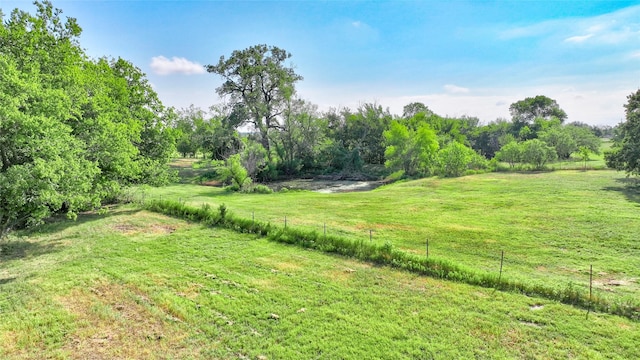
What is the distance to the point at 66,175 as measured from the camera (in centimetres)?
1308

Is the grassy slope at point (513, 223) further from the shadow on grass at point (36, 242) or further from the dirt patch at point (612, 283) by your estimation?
the shadow on grass at point (36, 242)

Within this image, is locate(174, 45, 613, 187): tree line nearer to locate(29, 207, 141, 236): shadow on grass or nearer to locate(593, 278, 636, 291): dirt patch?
locate(29, 207, 141, 236): shadow on grass

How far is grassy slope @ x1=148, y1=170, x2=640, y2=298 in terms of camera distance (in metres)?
13.1

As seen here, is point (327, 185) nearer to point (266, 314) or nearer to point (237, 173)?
point (237, 173)

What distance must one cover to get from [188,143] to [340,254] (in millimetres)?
62055

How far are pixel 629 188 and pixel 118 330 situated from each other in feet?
123

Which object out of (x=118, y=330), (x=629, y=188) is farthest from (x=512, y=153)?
(x=118, y=330)

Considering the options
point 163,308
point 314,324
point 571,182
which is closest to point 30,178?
point 163,308

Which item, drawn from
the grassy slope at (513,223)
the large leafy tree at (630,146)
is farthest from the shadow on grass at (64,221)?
the large leafy tree at (630,146)

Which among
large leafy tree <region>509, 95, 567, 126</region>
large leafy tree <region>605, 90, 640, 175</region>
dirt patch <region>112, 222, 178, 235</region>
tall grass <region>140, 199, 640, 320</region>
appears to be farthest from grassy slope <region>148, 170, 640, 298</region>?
large leafy tree <region>509, 95, 567, 126</region>

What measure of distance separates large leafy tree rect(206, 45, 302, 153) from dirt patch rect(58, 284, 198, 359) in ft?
148

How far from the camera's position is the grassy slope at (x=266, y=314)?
7.76 metres

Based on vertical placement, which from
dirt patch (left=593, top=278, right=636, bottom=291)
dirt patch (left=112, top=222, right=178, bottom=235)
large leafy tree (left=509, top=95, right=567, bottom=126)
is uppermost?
large leafy tree (left=509, top=95, right=567, bottom=126)

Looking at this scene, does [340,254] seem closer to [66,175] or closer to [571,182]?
[66,175]
